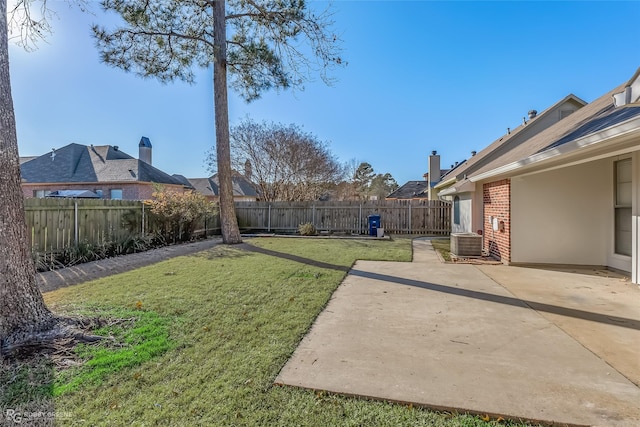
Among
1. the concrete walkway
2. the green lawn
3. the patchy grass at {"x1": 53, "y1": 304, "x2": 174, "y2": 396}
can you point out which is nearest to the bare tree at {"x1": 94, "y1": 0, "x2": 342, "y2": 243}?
the green lawn

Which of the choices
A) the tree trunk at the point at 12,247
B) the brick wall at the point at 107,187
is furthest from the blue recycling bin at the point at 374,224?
the brick wall at the point at 107,187

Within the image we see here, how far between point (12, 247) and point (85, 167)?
22606mm

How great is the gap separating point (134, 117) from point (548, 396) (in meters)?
16.4

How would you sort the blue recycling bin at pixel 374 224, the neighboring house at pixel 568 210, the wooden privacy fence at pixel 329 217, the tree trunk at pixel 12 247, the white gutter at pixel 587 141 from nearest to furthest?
the tree trunk at pixel 12 247 → the white gutter at pixel 587 141 → the neighboring house at pixel 568 210 → the wooden privacy fence at pixel 329 217 → the blue recycling bin at pixel 374 224

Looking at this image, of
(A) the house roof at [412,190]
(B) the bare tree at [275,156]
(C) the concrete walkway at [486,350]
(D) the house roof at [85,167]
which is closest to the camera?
(C) the concrete walkway at [486,350]

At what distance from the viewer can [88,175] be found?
2061 cm

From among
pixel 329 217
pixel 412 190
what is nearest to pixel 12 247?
pixel 329 217

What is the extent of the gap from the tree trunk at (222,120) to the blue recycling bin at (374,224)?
605cm

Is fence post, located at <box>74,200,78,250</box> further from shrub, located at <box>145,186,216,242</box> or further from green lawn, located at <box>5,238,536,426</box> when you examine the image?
green lawn, located at <box>5,238,536,426</box>

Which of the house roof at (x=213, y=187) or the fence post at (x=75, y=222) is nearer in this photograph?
the fence post at (x=75, y=222)

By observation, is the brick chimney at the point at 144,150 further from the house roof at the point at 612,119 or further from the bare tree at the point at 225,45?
the house roof at the point at 612,119

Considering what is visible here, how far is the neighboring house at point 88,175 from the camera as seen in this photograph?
2017 cm

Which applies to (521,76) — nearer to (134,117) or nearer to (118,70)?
(118,70)

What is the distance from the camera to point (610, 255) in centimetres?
666
